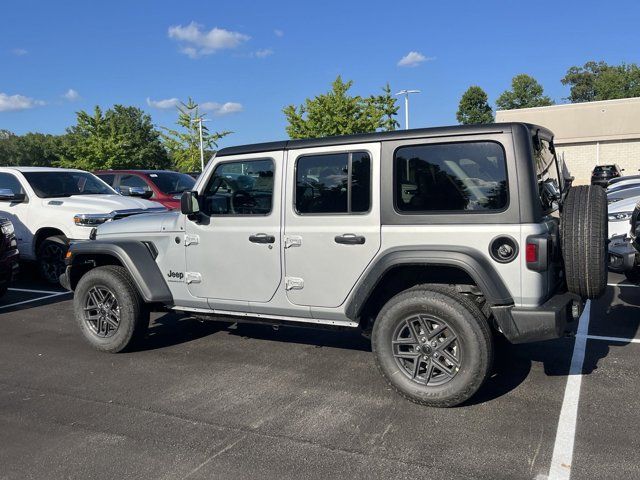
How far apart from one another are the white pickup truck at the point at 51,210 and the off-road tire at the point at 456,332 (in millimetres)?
5783

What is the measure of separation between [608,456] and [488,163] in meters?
1.94

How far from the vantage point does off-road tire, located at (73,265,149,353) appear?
209 inches

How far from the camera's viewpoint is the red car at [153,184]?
10.8 metres

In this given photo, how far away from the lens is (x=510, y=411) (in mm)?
3916

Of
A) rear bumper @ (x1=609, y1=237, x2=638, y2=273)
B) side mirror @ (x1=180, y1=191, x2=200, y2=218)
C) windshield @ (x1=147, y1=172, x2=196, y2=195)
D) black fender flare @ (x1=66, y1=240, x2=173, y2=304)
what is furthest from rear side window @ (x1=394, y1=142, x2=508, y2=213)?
windshield @ (x1=147, y1=172, x2=196, y2=195)

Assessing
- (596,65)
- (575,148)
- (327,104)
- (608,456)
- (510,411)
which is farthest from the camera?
(596,65)

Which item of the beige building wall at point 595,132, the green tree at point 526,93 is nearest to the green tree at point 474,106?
the green tree at point 526,93

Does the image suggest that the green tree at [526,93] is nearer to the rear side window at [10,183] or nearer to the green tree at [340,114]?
the green tree at [340,114]

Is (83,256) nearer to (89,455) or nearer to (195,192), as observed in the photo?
(195,192)

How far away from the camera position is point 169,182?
11.4 metres

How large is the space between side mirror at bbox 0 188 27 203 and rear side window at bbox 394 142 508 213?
718cm

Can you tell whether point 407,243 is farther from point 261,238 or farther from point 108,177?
point 108,177

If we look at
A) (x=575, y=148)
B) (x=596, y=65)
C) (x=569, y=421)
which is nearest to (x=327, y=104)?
(x=575, y=148)

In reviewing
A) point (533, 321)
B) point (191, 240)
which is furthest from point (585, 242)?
point (191, 240)
